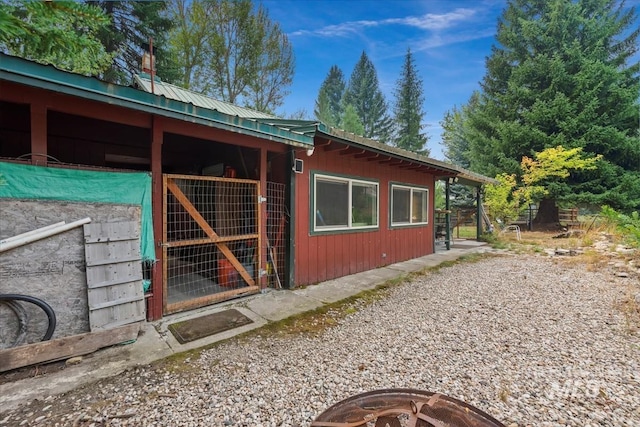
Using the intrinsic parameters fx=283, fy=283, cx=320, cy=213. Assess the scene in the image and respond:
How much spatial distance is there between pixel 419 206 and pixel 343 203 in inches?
121

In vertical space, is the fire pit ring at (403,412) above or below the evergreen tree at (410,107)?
below

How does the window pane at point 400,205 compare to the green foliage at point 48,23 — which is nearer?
the green foliage at point 48,23

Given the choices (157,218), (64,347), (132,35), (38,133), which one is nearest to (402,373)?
(64,347)

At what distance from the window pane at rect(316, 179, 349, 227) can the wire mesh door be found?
3.85 ft

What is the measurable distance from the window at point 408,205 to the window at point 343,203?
0.78 m

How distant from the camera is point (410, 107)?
2202cm

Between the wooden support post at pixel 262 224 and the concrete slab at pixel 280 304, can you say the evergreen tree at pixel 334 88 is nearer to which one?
the wooden support post at pixel 262 224

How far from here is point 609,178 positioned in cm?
1205

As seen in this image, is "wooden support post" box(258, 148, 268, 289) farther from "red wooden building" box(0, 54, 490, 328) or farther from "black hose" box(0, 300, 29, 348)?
"black hose" box(0, 300, 29, 348)

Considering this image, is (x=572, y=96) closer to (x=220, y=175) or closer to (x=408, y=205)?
(x=408, y=205)

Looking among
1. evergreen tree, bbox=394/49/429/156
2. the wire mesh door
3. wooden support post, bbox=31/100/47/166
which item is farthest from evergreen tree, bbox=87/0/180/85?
evergreen tree, bbox=394/49/429/156

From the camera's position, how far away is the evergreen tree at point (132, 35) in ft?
31.0

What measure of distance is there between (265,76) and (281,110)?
183 cm

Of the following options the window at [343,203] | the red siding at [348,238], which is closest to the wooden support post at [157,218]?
the red siding at [348,238]
